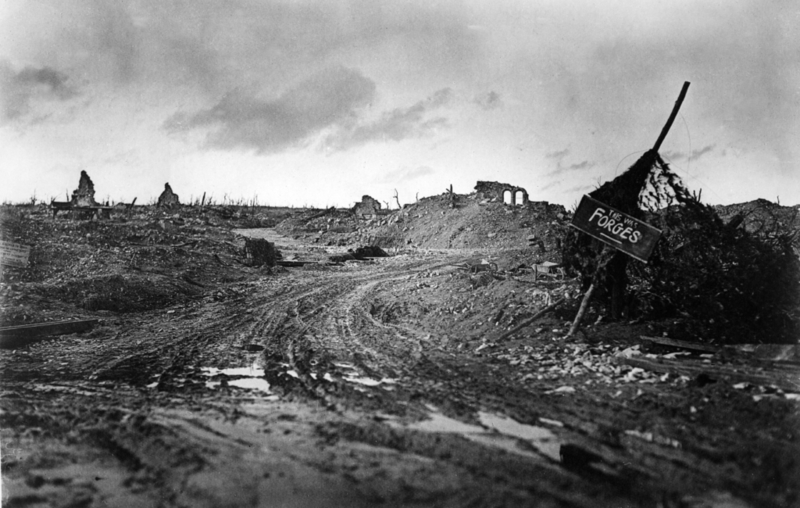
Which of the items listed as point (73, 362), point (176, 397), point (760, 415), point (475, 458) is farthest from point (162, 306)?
point (760, 415)

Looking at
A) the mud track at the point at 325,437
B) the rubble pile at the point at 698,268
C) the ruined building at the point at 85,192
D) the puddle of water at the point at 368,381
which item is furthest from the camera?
the ruined building at the point at 85,192

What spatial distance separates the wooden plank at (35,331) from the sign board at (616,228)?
832 centimetres

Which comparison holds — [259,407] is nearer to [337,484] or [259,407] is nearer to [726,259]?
[337,484]

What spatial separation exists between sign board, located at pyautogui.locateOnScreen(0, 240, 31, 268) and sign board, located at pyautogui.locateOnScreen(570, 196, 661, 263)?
1277 centimetres

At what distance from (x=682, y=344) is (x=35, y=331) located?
9.33 metres

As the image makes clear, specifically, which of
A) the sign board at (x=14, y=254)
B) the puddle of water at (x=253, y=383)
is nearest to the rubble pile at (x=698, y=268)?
the puddle of water at (x=253, y=383)

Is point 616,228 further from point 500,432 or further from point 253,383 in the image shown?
point 253,383

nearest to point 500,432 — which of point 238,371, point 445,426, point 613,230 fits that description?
point 445,426

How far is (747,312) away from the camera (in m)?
6.40

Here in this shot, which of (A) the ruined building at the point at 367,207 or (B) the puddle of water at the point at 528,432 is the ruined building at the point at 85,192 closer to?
(A) the ruined building at the point at 367,207

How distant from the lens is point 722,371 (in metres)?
4.88

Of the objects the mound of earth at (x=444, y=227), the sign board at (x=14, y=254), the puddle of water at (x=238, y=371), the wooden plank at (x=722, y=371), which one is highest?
the mound of earth at (x=444, y=227)

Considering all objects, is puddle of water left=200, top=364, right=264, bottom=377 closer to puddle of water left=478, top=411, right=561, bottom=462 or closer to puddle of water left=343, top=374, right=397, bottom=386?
puddle of water left=343, top=374, right=397, bottom=386

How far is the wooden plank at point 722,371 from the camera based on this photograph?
178 inches
